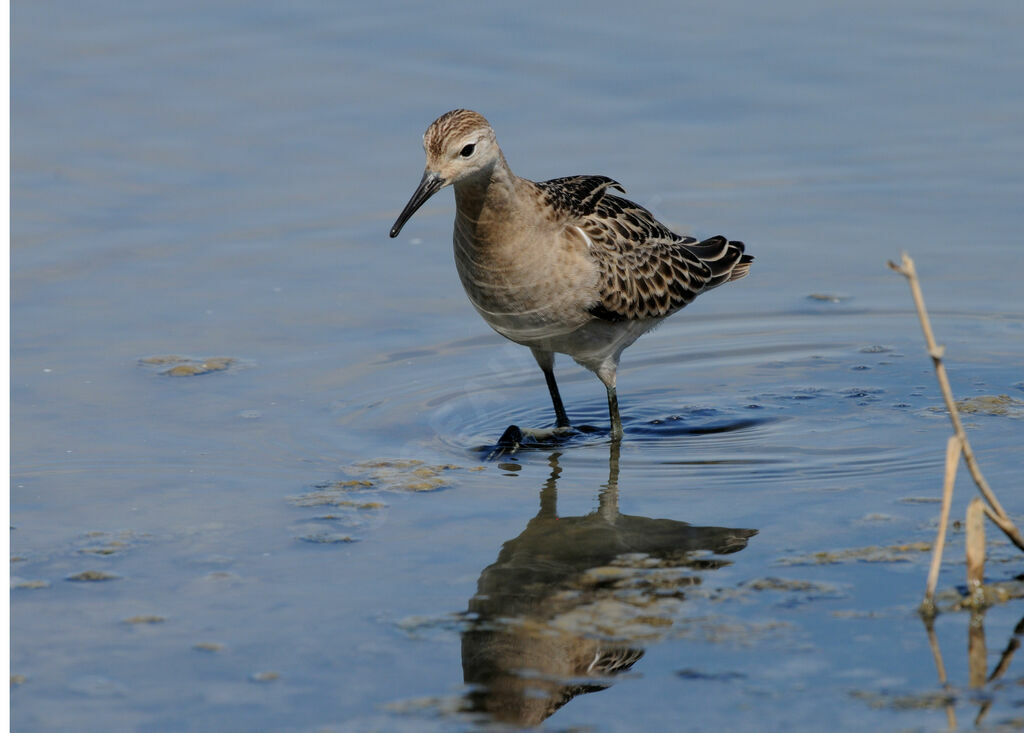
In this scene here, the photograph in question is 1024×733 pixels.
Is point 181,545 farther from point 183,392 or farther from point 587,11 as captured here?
point 587,11

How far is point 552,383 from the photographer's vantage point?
926cm

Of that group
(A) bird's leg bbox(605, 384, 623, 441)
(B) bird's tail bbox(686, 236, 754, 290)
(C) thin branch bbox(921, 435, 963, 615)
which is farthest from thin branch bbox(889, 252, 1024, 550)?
(B) bird's tail bbox(686, 236, 754, 290)

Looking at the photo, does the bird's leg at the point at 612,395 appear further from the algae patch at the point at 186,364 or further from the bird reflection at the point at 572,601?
the algae patch at the point at 186,364

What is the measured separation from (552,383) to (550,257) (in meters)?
0.91

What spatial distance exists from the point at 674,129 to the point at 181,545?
275 inches

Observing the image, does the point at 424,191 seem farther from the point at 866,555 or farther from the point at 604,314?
the point at 866,555

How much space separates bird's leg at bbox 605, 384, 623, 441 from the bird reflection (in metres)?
1.06

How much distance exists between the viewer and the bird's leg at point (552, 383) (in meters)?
9.13

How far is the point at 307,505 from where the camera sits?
298 inches

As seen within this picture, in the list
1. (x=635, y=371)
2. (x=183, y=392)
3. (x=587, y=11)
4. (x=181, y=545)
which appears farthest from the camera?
(x=587, y=11)

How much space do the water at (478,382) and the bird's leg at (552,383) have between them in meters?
0.20

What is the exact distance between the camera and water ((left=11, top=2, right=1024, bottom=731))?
5.89 m

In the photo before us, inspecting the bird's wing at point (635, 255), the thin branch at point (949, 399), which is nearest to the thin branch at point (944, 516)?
the thin branch at point (949, 399)

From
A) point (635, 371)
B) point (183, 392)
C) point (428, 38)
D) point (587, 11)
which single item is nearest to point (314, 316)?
point (183, 392)
